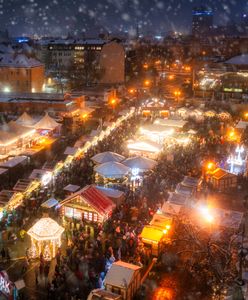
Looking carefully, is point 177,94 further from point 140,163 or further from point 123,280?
point 123,280

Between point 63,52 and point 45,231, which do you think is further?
point 63,52

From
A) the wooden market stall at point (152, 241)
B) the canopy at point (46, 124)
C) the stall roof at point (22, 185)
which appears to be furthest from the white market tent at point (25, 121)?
the wooden market stall at point (152, 241)

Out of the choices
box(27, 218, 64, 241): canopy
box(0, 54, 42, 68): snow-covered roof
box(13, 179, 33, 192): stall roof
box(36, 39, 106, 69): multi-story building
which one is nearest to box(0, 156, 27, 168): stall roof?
box(13, 179, 33, 192): stall roof

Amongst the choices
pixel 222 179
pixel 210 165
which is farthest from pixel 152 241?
pixel 210 165

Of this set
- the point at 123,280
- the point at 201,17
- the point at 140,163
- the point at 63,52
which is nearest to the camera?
the point at 123,280

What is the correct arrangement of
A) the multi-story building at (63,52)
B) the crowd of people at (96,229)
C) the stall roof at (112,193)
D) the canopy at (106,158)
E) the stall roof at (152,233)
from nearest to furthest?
the crowd of people at (96,229), the stall roof at (152,233), the stall roof at (112,193), the canopy at (106,158), the multi-story building at (63,52)

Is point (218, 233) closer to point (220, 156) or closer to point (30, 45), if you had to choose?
point (220, 156)

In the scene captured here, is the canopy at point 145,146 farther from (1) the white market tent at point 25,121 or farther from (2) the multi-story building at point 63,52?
(2) the multi-story building at point 63,52
